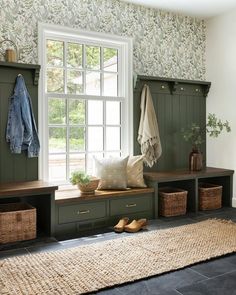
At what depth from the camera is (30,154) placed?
12.3 feet

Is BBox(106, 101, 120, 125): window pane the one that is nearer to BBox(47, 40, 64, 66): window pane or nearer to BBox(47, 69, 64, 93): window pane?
BBox(47, 69, 64, 93): window pane

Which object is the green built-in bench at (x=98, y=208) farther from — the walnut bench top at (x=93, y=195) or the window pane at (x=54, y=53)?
the window pane at (x=54, y=53)

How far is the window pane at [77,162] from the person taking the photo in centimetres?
424

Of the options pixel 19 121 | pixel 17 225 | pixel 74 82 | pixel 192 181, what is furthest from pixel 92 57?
pixel 17 225

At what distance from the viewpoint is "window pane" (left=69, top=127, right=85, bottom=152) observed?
4.23 metres

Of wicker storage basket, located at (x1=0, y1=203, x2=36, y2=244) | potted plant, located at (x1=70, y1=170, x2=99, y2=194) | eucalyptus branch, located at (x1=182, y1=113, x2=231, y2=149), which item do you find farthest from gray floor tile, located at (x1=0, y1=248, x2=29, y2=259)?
eucalyptus branch, located at (x1=182, y1=113, x2=231, y2=149)

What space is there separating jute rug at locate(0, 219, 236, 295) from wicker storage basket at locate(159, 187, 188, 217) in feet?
2.31

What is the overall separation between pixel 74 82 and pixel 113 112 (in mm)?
682

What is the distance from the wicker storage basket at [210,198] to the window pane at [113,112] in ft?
5.06

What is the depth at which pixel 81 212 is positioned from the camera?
3.64 meters

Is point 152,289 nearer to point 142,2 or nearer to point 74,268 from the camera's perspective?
point 74,268

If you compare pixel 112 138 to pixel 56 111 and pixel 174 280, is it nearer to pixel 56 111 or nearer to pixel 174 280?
pixel 56 111

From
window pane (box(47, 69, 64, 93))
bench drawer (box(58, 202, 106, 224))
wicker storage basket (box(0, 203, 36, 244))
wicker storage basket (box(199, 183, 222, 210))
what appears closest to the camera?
wicker storage basket (box(0, 203, 36, 244))

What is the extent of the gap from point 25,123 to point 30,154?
359 millimetres
